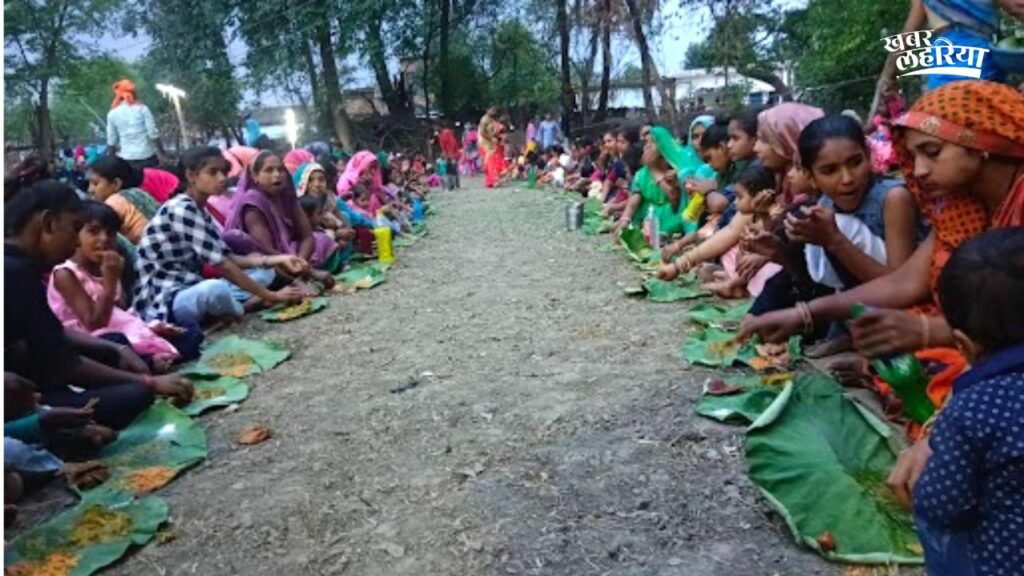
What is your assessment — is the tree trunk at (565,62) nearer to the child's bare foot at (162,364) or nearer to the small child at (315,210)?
the small child at (315,210)

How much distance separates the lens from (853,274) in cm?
284

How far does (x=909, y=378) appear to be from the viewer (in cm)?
216

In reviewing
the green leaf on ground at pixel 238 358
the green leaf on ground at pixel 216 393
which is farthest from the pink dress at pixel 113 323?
the green leaf on ground at pixel 216 393

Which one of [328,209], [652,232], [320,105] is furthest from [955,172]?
[320,105]

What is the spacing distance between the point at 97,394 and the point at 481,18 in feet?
69.8

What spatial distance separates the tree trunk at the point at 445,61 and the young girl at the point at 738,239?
676 inches

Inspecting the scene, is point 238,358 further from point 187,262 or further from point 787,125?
point 787,125

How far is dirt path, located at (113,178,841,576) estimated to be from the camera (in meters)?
1.97

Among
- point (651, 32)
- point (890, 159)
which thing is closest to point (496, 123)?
point (651, 32)

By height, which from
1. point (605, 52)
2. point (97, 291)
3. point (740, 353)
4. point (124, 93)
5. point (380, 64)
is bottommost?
point (740, 353)

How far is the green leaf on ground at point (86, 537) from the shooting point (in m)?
2.00

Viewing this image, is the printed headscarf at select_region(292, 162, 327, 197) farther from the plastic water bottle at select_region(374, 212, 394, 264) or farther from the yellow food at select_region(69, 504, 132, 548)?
the yellow food at select_region(69, 504, 132, 548)

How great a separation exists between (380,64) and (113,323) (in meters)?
17.1

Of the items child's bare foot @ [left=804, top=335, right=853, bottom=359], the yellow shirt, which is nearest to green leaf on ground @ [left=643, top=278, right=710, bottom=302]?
child's bare foot @ [left=804, top=335, right=853, bottom=359]
